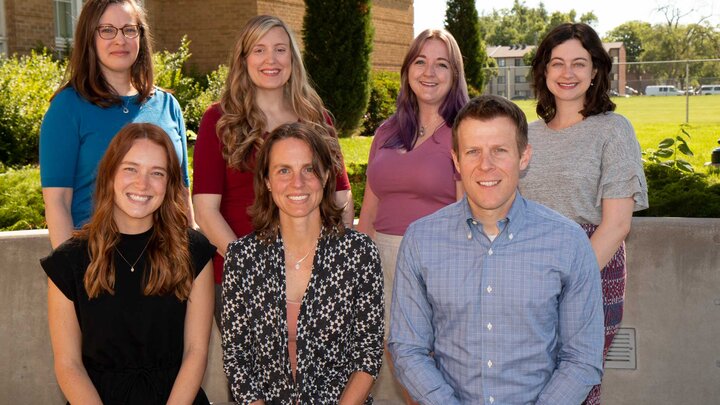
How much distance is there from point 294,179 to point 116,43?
109cm

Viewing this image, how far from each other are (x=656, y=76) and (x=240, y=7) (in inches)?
516

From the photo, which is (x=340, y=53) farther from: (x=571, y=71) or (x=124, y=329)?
(x=124, y=329)

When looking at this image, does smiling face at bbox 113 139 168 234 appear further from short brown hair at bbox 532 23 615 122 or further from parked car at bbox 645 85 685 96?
parked car at bbox 645 85 685 96

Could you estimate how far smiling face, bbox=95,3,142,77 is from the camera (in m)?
3.69

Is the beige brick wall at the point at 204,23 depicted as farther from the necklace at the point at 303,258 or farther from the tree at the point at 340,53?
the necklace at the point at 303,258

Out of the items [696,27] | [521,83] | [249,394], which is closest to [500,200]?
[249,394]

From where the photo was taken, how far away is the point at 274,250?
3.34 meters

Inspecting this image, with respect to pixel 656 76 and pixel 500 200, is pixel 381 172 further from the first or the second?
pixel 656 76

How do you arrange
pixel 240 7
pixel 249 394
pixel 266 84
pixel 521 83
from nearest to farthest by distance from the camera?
pixel 249 394
pixel 266 84
pixel 240 7
pixel 521 83

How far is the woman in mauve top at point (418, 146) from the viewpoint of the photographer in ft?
12.8

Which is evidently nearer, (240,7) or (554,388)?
(554,388)

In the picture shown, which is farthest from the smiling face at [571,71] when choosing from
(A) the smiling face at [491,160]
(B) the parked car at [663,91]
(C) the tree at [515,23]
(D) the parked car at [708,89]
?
(C) the tree at [515,23]

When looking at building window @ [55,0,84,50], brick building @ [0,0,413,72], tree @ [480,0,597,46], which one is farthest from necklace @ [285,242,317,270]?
tree @ [480,0,597,46]

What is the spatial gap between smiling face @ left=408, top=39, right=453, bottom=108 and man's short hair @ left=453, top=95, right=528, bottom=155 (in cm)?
101
